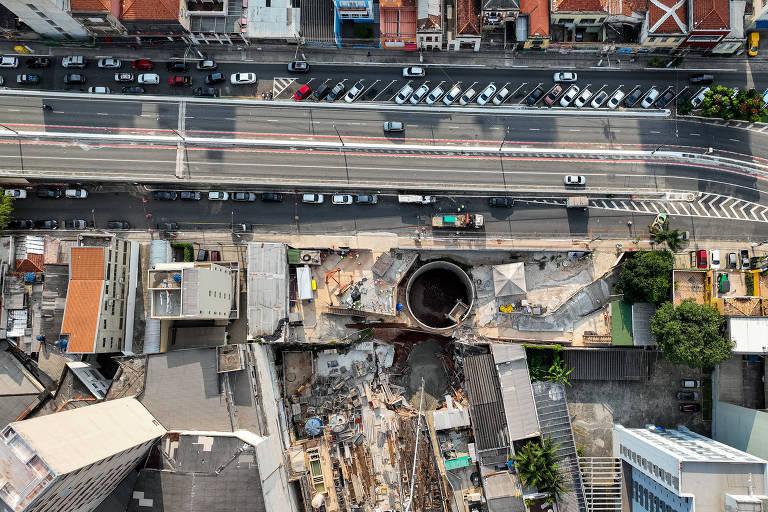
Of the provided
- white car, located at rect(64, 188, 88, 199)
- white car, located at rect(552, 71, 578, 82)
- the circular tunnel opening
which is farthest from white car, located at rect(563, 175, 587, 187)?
white car, located at rect(64, 188, 88, 199)

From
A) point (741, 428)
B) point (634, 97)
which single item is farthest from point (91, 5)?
point (741, 428)

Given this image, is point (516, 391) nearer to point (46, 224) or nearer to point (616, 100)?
point (616, 100)

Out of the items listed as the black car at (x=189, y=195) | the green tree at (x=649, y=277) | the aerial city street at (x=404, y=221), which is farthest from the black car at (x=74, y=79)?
the green tree at (x=649, y=277)

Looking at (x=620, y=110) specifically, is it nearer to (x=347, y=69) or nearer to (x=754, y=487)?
(x=347, y=69)

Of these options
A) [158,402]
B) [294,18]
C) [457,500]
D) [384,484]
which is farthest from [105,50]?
[457,500]

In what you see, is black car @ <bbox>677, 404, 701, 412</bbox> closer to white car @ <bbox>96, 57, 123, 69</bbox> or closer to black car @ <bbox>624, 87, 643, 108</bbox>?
black car @ <bbox>624, 87, 643, 108</bbox>
